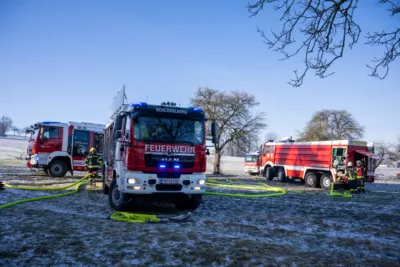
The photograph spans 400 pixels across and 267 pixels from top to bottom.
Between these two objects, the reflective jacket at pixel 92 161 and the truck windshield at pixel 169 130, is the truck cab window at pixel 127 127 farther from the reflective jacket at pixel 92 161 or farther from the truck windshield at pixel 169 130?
the reflective jacket at pixel 92 161

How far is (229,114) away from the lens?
1100 inches

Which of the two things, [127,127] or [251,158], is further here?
[251,158]

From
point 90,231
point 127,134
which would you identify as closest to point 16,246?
point 90,231

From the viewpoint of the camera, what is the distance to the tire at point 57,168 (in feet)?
53.7

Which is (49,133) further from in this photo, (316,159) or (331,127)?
(331,127)

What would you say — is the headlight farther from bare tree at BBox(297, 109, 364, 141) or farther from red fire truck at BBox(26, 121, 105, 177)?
bare tree at BBox(297, 109, 364, 141)

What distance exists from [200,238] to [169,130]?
3056mm

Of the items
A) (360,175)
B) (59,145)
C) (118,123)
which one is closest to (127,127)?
(118,123)

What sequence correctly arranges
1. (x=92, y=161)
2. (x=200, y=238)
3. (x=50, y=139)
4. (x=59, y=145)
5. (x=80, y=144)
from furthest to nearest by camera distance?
(x=80, y=144) → (x=59, y=145) → (x=50, y=139) → (x=92, y=161) → (x=200, y=238)

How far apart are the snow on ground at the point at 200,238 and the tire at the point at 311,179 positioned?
944cm

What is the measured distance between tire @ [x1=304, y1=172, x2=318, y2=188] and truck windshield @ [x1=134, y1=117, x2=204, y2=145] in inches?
491

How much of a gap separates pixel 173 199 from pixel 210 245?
108 inches

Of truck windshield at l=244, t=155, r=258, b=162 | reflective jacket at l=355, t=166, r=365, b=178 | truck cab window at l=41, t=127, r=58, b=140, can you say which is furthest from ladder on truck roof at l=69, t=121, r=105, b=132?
truck windshield at l=244, t=155, r=258, b=162

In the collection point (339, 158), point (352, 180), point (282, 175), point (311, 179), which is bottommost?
point (282, 175)
